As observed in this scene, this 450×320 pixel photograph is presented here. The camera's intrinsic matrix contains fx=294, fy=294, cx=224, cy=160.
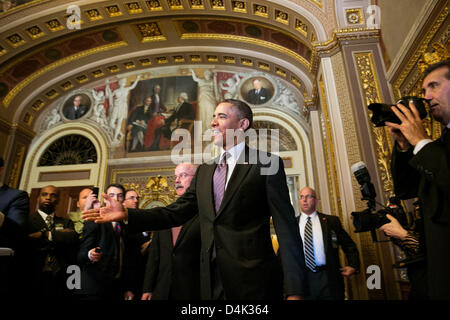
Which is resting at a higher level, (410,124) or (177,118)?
(177,118)

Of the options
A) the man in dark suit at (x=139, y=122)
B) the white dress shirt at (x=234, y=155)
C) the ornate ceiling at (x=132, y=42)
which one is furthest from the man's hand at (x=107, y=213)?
the man in dark suit at (x=139, y=122)

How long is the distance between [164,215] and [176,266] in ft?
2.94

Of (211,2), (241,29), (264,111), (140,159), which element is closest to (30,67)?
(140,159)

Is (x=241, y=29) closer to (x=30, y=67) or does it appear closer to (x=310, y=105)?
(x=310, y=105)

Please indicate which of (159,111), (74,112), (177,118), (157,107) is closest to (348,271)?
(177,118)

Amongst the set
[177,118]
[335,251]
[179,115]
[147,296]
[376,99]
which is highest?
[179,115]

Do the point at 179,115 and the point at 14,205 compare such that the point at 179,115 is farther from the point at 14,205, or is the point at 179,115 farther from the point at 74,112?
the point at 14,205

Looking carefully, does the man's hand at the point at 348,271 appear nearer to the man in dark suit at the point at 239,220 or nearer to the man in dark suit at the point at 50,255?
the man in dark suit at the point at 239,220

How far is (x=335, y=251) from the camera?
10.8ft

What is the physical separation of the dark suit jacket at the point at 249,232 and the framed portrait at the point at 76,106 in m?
10.1

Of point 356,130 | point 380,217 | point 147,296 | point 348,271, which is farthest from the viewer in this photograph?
point 356,130

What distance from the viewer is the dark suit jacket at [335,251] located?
307 centimetres

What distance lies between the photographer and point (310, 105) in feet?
24.8
